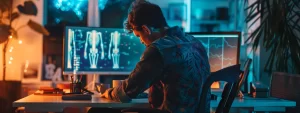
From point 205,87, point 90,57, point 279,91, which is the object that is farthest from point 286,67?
point 205,87

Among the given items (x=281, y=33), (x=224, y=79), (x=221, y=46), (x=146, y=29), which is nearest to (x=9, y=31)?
(x=221, y=46)

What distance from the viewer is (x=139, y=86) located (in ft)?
5.95

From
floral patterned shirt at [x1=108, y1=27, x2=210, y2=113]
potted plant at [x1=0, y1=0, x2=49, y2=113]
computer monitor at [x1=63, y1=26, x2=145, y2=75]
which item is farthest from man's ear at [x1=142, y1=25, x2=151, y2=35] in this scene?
potted plant at [x1=0, y1=0, x2=49, y2=113]

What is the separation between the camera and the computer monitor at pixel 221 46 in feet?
9.46

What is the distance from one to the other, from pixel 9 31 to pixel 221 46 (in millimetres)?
2004

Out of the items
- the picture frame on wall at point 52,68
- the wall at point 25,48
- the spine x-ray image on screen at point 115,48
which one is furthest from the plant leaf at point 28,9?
the spine x-ray image on screen at point 115,48

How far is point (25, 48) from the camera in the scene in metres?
4.14

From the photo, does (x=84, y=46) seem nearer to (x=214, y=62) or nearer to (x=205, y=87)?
(x=214, y=62)

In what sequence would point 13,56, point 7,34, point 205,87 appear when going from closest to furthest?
1. point 205,87
2. point 7,34
3. point 13,56

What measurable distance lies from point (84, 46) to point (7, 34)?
112 cm

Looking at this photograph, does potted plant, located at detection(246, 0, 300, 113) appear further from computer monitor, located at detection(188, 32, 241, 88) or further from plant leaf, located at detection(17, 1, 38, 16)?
plant leaf, located at detection(17, 1, 38, 16)

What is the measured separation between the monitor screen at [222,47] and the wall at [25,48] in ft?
6.26

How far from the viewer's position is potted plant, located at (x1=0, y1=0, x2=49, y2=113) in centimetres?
378

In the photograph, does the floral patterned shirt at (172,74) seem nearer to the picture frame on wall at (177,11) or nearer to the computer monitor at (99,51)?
the computer monitor at (99,51)
